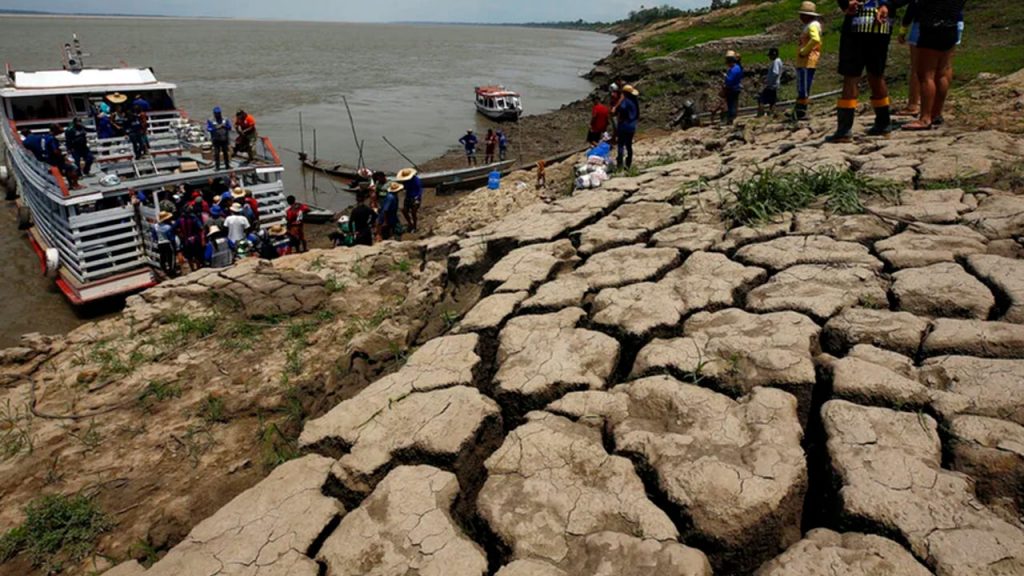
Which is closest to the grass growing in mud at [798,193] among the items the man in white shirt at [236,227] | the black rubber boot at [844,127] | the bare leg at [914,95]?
the black rubber boot at [844,127]

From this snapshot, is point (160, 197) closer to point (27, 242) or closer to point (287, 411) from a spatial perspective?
point (27, 242)

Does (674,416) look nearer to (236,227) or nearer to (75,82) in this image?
(236,227)

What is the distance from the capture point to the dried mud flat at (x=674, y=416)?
79.7 inches

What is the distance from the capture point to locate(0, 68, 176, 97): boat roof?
36.8 feet

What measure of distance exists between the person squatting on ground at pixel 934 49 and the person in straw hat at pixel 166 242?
9.28 meters

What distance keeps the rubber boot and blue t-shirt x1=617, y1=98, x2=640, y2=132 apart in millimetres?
2576

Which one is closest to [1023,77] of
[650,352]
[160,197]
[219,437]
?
[650,352]

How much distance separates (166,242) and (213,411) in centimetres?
621

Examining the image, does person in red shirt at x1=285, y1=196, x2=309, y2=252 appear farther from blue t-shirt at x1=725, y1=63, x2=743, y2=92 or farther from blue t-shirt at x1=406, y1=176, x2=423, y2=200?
blue t-shirt at x1=725, y1=63, x2=743, y2=92

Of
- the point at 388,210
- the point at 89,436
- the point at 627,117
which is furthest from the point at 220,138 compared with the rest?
the point at 89,436

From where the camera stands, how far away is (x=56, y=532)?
2904 mm

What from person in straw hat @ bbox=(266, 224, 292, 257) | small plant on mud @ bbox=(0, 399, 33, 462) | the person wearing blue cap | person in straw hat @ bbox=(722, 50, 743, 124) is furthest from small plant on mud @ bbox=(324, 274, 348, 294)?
person in straw hat @ bbox=(722, 50, 743, 124)

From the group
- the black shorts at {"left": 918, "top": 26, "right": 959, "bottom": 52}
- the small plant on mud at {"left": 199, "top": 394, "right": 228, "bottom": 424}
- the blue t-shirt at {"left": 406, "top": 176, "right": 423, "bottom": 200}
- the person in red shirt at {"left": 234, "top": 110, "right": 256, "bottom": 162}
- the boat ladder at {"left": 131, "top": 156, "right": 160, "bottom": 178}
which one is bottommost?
the small plant on mud at {"left": 199, "top": 394, "right": 228, "bottom": 424}

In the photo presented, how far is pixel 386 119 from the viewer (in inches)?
1087
